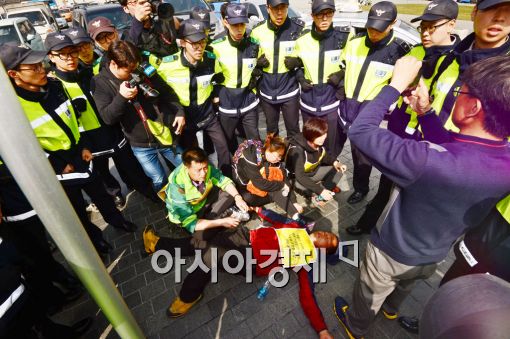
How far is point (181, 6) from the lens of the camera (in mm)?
7867

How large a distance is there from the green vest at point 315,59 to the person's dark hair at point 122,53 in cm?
214

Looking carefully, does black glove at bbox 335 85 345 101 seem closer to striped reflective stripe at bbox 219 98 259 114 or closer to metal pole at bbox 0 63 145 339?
striped reflective stripe at bbox 219 98 259 114

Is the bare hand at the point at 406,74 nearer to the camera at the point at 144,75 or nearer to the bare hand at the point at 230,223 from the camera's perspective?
the bare hand at the point at 230,223

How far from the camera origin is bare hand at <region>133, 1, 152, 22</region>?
3705mm

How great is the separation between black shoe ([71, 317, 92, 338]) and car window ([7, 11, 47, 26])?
1353 cm

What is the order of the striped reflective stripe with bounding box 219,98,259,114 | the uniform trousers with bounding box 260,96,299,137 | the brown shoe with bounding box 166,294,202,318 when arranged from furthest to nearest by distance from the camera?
the uniform trousers with bounding box 260,96,299,137, the striped reflective stripe with bounding box 219,98,259,114, the brown shoe with bounding box 166,294,202,318

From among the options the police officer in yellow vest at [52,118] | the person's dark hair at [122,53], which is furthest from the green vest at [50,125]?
the person's dark hair at [122,53]

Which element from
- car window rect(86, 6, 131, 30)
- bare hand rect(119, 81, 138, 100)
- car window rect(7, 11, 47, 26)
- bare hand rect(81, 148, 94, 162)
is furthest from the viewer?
car window rect(7, 11, 47, 26)

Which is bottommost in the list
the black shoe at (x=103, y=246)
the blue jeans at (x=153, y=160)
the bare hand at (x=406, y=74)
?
the black shoe at (x=103, y=246)

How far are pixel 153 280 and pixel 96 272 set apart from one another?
2.12 meters

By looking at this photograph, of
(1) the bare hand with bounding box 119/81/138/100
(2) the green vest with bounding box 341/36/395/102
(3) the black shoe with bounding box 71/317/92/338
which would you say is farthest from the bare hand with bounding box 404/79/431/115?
(3) the black shoe with bounding box 71/317/92/338

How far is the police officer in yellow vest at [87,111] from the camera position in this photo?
2918 mm

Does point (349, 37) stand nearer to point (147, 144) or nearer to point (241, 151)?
point (241, 151)

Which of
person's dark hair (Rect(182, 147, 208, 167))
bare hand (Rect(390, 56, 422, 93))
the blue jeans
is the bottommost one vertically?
the blue jeans
